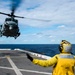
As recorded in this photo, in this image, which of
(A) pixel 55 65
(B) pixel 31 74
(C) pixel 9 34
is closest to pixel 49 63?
(A) pixel 55 65

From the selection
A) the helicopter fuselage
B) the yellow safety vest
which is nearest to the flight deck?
the helicopter fuselage

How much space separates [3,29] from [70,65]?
100 ft

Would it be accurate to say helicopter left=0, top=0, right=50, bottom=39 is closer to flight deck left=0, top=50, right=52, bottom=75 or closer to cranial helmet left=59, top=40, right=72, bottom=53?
flight deck left=0, top=50, right=52, bottom=75

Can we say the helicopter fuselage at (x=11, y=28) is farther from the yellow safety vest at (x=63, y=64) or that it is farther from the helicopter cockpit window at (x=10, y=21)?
the yellow safety vest at (x=63, y=64)

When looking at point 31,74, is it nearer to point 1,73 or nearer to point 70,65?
point 1,73

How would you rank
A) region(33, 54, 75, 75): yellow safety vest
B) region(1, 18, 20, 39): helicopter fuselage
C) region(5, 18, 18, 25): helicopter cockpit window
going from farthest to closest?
1. region(5, 18, 18, 25): helicopter cockpit window
2. region(1, 18, 20, 39): helicopter fuselage
3. region(33, 54, 75, 75): yellow safety vest

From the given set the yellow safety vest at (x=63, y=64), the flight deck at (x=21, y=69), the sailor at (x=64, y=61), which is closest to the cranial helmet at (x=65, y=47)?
the sailor at (x=64, y=61)

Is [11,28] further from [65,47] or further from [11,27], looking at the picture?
[65,47]

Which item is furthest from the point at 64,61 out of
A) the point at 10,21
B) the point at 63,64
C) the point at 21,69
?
the point at 10,21

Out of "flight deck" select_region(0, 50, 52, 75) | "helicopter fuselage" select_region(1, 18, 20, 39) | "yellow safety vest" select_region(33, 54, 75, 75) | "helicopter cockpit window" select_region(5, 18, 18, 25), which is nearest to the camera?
"yellow safety vest" select_region(33, 54, 75, 75)

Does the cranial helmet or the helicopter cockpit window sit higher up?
the helicopter cockpit window

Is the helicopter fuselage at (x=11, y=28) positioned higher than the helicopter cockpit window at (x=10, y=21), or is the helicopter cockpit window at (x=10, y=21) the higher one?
the helicopter cockpit window at (x=10, y=21)

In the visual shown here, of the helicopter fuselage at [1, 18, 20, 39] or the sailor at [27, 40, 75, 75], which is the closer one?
the sailor at [27, 40, 75, 75]

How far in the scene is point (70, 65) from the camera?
5.60 meters
